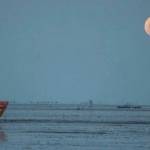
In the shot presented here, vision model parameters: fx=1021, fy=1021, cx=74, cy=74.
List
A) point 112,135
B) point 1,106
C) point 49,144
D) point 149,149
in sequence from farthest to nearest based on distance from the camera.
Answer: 1. point 1,106
2. point 112,135
3. point 49,144
4. point 149,149

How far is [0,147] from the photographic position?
76375mm

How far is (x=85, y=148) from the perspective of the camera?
2990 inches

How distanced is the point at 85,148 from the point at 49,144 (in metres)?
5.19

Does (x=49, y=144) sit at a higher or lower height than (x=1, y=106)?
lower

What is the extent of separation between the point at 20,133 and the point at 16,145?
18.3 m

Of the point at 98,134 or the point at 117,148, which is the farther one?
the point at 98,134

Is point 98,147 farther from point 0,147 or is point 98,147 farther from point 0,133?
point 0,133

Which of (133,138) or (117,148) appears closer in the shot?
(117,148)

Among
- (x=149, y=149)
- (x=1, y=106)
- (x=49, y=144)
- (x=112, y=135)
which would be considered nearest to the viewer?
(x=149, y=149)

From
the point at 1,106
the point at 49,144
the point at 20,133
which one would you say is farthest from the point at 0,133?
the point at 1,106

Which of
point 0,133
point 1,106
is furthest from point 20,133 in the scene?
point 1,106

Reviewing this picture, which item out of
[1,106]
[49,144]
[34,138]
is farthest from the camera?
[1,106]

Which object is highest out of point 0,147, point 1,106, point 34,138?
point 1,106

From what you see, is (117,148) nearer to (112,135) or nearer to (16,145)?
(16,145)
